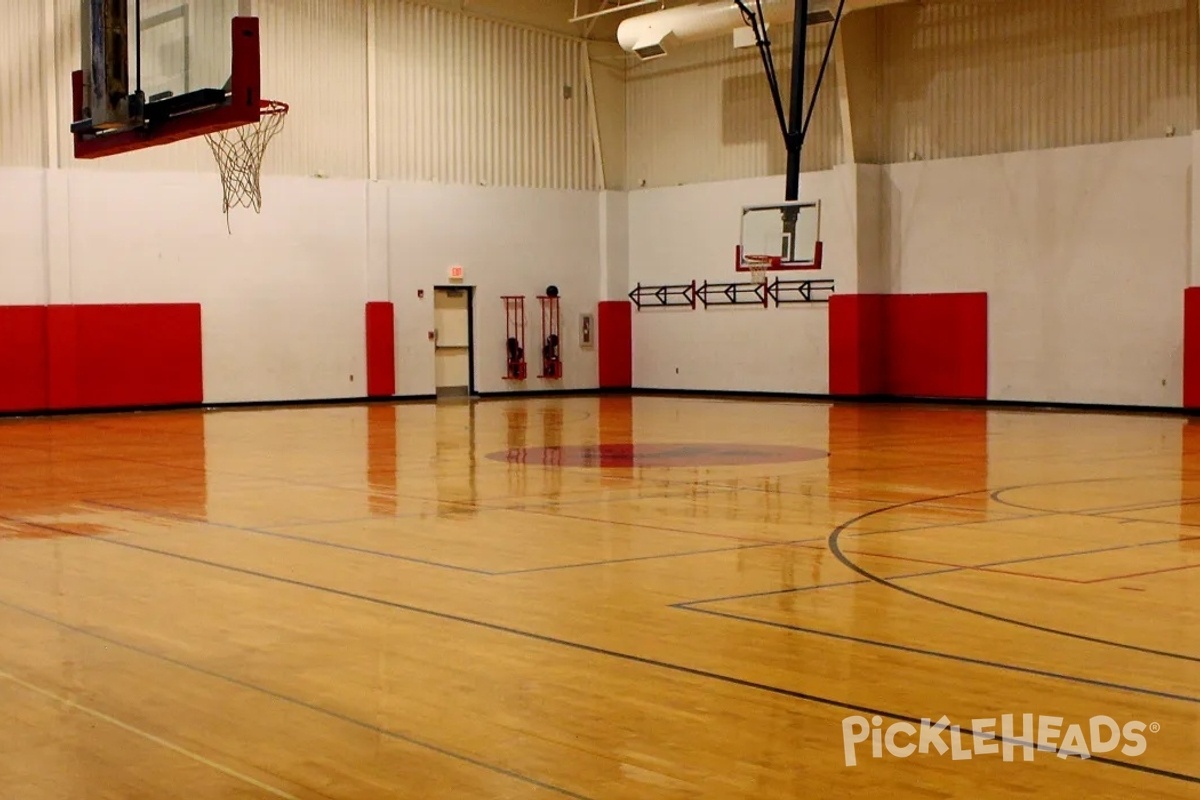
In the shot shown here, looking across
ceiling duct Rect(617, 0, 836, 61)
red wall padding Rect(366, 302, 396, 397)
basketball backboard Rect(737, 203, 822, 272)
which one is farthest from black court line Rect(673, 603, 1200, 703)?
red wall padding Rect(366, 302, 396, 397)

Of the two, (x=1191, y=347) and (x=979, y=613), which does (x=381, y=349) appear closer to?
(x=1191, y=347)

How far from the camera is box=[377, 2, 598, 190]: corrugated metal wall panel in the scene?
29.2 metres

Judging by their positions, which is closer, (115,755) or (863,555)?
(115,755)

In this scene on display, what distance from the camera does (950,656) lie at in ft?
19.6

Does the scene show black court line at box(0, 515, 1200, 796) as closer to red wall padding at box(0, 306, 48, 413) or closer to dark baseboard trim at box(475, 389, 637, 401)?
red wall padding at box(0, 306, 48, 413)

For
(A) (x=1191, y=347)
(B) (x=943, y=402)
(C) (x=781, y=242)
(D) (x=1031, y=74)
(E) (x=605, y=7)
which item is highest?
(E) (x=605, y=7)

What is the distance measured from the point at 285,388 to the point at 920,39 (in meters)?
13.5

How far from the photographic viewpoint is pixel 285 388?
28297 mm

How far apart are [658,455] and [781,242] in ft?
34.0

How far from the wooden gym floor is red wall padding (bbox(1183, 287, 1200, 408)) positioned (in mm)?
10189

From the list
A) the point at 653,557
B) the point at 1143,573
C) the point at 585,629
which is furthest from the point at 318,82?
the point at 585,629

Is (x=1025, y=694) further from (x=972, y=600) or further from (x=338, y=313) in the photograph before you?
(x=338, y=313)

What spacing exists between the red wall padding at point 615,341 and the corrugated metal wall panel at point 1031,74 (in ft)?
24.8

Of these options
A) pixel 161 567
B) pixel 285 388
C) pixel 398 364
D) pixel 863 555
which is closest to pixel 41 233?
pixel 285 388
